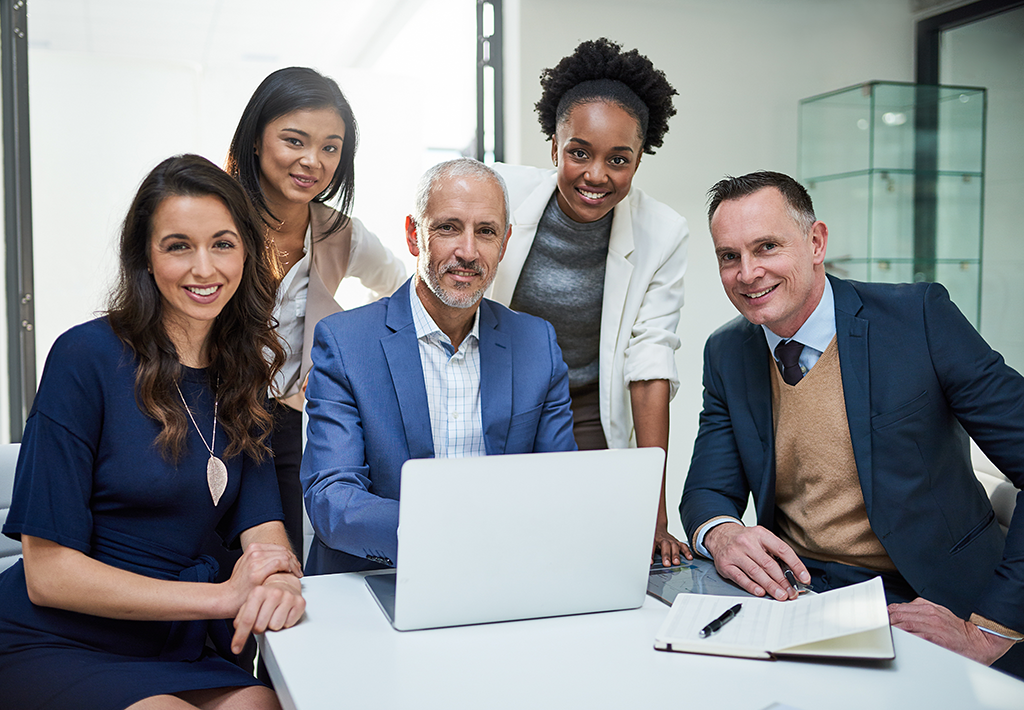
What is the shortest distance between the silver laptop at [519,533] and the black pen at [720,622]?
14 centimetres

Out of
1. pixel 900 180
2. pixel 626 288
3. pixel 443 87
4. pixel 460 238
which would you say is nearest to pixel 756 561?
pixel 460 238

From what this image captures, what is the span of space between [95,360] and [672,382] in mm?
1472

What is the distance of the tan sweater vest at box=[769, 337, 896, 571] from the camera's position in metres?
1.80

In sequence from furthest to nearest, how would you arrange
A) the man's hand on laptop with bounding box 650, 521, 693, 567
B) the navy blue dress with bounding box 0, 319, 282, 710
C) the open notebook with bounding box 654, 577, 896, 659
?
the man's hand on laptop with bounding box 650, 521, 693, 567 < the navy blue dress with bounding box 0, 319, 282, 710 < the open notebook with bounding box 654, 577, 896, 659

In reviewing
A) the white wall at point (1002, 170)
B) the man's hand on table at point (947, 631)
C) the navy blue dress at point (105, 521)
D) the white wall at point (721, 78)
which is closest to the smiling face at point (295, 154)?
Result: the navy blue dress at point (105, 521)

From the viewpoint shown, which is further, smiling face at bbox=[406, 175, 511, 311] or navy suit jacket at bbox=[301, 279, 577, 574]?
smiling face at bbox=[406, 175, 511, 311]

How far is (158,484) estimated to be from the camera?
149cm

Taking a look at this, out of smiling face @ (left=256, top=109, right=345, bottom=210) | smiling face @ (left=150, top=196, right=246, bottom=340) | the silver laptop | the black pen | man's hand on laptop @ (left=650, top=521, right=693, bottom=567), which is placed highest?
smiling face @ (left=256, top=109, right=345, bottom=210)

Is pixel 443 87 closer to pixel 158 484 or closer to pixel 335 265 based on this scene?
pixel 335 265

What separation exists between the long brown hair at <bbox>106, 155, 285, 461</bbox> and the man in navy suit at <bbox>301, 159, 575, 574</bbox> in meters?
0.13

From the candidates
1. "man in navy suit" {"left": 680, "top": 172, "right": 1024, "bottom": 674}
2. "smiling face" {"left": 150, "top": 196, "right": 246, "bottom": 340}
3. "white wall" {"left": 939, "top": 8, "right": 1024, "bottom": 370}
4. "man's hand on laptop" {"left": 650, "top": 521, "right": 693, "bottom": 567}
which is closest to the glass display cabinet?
"white wall" {"left": 939, "top": 8, "right": 1024, "bottom": 370}

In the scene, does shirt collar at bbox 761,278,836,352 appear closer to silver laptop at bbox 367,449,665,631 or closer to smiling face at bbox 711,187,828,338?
smiling face at bbox 711,187,828,338

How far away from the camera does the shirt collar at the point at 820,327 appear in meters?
1.86

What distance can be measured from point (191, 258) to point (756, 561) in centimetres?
118
